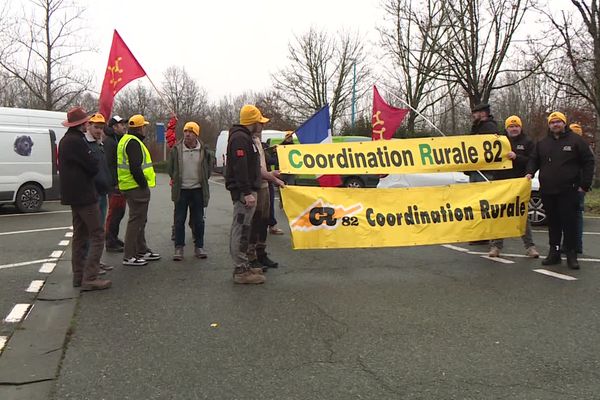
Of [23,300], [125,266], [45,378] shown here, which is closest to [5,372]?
[45,378]

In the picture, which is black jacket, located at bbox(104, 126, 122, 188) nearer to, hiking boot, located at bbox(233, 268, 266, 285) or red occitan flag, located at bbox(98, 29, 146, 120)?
red occitan flag, located at bbox(98, 29, 146, 120)

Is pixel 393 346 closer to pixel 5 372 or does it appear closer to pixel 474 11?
pixel 5 372

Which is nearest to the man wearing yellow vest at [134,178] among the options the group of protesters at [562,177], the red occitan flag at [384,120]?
the red occitan flag at [384,120]

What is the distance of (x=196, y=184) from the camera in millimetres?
7355

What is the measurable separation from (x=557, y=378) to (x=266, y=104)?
38.1 metres

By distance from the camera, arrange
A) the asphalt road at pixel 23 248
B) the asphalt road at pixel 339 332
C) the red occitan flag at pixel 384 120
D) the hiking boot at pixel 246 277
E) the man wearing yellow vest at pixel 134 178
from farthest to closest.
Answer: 1. the red occitan flag at pixel 384 120
2. the man wearing yellow vest at pixel 134 178
3. the hiking boot at pixel 246 277
4. the asphalt road at pixel 23 248
5. the asphalt road at pixel 339 332

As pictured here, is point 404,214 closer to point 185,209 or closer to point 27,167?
point 185,209

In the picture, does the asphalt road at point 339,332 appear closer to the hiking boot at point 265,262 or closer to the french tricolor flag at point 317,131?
the hiking boot at point 265,262

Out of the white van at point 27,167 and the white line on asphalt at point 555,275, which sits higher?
the white van at point 27,167

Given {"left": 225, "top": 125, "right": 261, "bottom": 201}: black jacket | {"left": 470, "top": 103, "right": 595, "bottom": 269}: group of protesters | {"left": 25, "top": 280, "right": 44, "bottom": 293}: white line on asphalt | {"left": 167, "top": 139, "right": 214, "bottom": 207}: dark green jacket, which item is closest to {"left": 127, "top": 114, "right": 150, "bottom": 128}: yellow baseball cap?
{"left": 167, "top": 139, "right": 214, "bottom": 207}: dark green jacket

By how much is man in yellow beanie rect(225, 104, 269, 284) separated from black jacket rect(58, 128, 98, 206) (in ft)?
4.85

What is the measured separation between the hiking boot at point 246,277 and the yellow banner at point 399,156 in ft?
4.30

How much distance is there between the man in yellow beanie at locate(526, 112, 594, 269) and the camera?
6762mm

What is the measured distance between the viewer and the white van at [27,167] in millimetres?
13148
